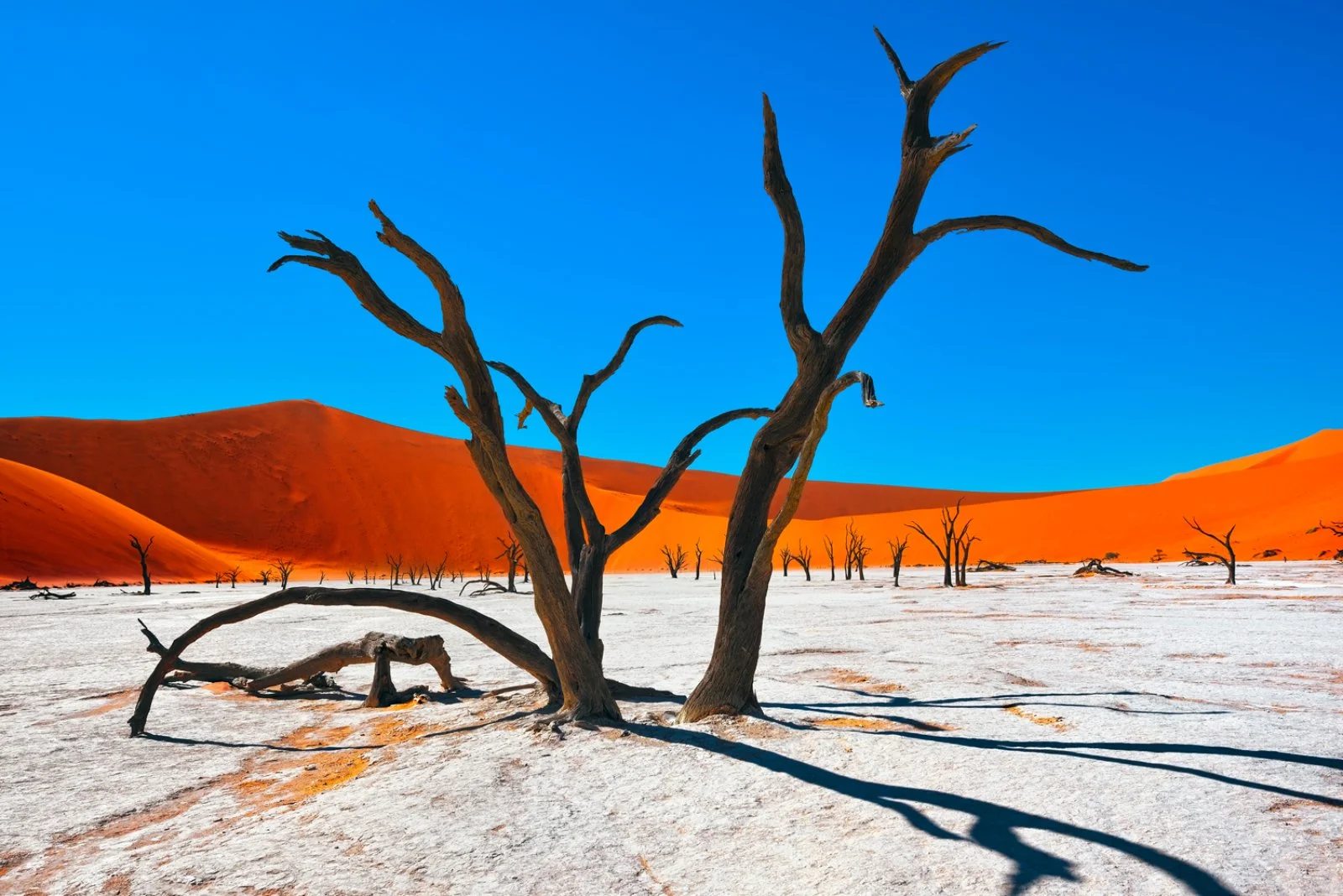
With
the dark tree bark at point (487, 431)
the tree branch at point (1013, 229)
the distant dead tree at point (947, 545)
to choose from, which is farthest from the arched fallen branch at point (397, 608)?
the distant dead tree at point (947, 545)

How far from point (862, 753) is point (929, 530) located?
62.3m

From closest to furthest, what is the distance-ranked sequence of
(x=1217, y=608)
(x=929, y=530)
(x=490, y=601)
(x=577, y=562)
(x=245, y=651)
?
(x=577, y=562) < (x=245, y=651) < (x=1217, y=608) < (x=490, y=601) < (x=929, y=530)

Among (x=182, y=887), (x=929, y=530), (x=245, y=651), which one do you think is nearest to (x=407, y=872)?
(x=182, y=887)

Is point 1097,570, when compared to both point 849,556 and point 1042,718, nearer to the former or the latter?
point 849,556

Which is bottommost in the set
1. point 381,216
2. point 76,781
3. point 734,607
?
point 76,781

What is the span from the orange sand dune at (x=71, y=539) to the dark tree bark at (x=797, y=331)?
131ft

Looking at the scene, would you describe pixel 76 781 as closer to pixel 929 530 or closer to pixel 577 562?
pixel 577 562

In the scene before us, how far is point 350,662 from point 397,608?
5.80 feet

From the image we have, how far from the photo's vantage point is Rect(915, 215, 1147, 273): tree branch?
4.74 meters

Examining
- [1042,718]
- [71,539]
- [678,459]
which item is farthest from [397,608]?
[71,539]

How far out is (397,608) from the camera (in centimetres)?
549

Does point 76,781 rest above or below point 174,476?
below

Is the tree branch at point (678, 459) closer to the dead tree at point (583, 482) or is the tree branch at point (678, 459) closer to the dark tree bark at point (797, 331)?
the dead tree at point (583, 482)

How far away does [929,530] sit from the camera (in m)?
63.7
